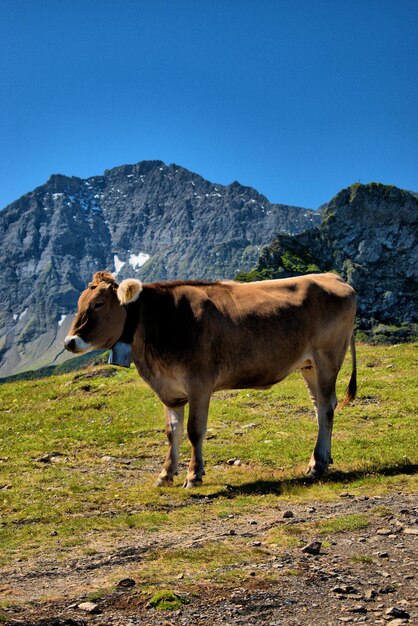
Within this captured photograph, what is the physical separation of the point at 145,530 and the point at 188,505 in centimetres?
164

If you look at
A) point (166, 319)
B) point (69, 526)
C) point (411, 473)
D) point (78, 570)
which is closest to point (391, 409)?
point (411, 473)

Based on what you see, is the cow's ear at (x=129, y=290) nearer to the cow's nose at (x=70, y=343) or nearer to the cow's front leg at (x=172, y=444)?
the cow's nose at (x=70, y=343)

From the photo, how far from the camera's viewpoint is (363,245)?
160875 mm

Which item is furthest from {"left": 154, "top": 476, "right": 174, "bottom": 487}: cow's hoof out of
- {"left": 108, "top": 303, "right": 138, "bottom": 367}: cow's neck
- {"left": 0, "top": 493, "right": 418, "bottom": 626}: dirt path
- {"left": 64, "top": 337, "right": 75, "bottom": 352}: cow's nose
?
{"left": 0, "top": 493, "right": 418, "bottom": 626}: dirt path

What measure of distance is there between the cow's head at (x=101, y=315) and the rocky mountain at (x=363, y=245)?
135 metres

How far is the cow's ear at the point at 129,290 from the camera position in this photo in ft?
40.9

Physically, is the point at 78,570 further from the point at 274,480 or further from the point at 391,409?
the point at 391,409

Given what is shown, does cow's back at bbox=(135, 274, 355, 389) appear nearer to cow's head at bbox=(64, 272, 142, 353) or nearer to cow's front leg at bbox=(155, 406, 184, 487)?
cow's head at bbox=(64, 272, 142, 353)

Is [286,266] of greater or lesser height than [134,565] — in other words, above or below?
above

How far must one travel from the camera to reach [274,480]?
1262 centimetres

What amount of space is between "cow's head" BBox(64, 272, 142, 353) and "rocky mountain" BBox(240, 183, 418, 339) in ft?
443

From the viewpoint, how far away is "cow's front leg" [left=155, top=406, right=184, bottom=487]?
12820 mm

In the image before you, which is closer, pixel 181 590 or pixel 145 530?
pixel 181 590

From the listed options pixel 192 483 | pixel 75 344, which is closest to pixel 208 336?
pixel 75 344
